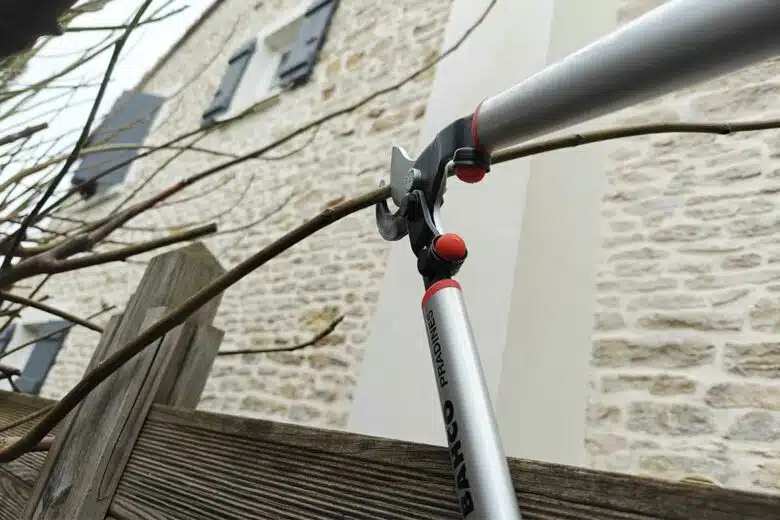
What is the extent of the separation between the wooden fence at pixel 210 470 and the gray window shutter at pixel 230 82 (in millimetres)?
5295

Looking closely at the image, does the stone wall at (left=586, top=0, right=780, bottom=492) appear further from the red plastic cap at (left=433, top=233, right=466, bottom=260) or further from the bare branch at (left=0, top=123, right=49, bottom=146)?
the bare branch at (left=0, top=123, right=49, bottom=146)

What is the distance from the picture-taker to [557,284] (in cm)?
233

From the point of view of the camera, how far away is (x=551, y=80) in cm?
46

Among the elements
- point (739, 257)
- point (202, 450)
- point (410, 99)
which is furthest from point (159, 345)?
point (410, 99)

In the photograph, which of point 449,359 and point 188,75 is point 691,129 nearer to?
point 449,359

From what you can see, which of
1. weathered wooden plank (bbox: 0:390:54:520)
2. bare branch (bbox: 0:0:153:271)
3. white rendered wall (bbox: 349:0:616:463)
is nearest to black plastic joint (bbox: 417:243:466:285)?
bare branch (bbox: 0:0:153:271)

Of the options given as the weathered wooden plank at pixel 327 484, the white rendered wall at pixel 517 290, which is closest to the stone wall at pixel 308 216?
the white rendered wall at pixel 517 290

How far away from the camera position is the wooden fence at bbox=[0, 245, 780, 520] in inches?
15.9

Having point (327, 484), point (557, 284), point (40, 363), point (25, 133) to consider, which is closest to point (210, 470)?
point (327, 484)

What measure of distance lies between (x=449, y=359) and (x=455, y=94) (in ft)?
9.38

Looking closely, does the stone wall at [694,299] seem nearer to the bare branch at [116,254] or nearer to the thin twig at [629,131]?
the thin twig at [629,131]

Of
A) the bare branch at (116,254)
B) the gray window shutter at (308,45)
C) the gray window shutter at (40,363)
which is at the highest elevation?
the gray window shutter at (308,45)

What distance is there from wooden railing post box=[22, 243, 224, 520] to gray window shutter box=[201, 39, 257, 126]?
531 centimetres

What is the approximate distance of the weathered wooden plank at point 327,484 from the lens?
38 cm
